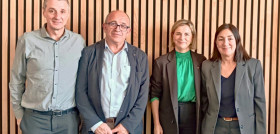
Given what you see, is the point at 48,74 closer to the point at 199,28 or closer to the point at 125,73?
the point at 125,73

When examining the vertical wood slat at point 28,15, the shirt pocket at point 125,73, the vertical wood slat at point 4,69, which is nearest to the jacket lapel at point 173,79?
the shirt pocket at point 125,73

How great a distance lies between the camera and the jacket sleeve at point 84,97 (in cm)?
292

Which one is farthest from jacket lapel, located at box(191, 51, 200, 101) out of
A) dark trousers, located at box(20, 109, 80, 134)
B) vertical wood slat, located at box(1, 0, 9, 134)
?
vertical wood slat, located at box(1, 0, 9, 134)

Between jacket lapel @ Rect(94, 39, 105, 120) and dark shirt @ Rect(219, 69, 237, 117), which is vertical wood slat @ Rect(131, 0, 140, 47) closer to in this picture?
jacket lapel @ Rect(94, 39, 105, 120)

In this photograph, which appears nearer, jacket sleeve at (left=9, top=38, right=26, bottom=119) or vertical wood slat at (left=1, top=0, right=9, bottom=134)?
jacket sleeve at (left=9, top=38, right=26, bottom=119)

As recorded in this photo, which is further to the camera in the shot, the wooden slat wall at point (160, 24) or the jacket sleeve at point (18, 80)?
the wooden slat wall at point (160, 24)

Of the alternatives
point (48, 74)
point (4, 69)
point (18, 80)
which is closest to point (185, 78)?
point (48, 74)

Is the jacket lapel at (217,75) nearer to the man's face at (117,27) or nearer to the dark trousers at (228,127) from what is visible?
the dark trousers at (228,127)

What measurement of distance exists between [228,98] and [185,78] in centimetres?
53

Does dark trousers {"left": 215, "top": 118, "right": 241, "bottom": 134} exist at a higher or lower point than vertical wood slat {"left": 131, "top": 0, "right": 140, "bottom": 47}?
lower

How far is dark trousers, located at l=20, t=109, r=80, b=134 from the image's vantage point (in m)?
2.84

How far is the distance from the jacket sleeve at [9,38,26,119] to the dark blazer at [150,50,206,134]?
1434 mm

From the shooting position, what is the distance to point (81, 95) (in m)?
2.96

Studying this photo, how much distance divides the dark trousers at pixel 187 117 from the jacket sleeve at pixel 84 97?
0.93m
